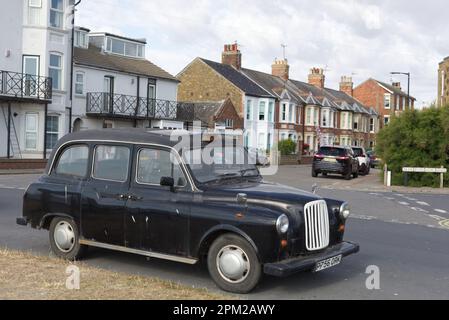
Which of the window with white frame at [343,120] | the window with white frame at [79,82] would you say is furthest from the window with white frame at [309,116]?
the window with white frame at [79,82]

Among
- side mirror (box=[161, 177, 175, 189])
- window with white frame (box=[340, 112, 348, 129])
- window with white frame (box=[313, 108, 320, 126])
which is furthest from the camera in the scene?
window with white frame (box=[340, 112, 348, 129])

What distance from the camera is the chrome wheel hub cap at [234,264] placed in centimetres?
655

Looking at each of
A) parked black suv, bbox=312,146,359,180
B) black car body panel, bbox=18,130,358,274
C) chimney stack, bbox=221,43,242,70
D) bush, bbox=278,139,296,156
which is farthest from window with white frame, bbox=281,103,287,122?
black car body panel, bbox=18,130,358,274

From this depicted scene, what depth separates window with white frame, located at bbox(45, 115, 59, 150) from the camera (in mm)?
33562

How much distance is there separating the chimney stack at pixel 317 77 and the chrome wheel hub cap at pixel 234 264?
69.1 meters

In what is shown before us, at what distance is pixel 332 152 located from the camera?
3152 cm

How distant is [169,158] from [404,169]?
802 inches

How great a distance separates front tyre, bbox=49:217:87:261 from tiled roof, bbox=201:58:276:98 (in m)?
45.6

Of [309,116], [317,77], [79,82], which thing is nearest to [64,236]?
[79,82]

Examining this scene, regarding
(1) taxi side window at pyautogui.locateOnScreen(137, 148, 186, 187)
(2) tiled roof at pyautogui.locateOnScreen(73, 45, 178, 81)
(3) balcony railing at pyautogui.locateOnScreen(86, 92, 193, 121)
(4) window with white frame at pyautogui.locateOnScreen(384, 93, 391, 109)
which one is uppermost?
(4) window with white frame at pyautogui.locateOnScreen(384, 93, 391, 109)

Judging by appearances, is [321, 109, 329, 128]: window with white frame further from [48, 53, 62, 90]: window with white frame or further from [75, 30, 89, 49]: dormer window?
[48, 53, 62, 90]: window with white frame

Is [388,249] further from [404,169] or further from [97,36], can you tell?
[97,36]

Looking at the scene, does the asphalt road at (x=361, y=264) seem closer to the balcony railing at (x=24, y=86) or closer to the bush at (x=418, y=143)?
the bush at (x=418, y=143)

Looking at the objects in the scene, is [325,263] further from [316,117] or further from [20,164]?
[316,117]
